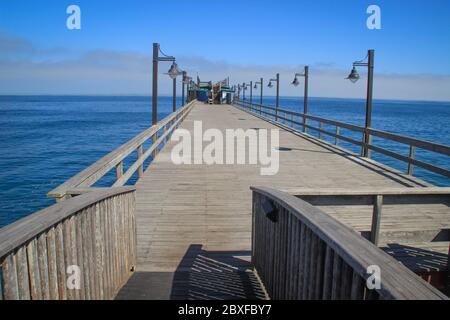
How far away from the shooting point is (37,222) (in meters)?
2.36

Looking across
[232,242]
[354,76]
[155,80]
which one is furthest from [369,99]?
[232,242]

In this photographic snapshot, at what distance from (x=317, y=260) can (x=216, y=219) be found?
140 inches

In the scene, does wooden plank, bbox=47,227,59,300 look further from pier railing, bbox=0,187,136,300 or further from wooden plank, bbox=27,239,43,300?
wooden plank, bbox=27,239,43,300

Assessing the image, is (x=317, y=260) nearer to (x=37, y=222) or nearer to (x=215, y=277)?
(x=37, y=222)

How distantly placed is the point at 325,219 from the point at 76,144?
108 feet

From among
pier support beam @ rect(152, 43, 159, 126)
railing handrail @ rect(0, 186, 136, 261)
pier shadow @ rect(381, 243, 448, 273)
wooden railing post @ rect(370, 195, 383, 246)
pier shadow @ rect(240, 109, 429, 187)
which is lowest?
pier shadow @ rect(381, 243, 448, 273)

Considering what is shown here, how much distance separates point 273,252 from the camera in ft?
11.8

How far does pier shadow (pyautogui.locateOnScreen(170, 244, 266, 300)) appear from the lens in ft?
12.4

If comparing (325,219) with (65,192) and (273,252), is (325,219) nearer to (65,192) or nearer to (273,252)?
(273,252)

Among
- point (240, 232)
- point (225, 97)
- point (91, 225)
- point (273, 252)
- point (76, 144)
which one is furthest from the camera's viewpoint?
point (225, 97)

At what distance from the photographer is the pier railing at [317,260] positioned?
1.79 m

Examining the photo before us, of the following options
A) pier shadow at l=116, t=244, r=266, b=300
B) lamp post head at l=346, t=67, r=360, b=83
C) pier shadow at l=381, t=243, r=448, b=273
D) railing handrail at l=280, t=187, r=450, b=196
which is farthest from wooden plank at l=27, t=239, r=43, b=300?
lamp post head at l=346, t=67, r=360, b=83

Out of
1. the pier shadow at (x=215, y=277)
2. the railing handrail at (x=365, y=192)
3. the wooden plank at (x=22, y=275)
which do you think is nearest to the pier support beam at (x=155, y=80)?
the pier shadow at (x=215, y=277)

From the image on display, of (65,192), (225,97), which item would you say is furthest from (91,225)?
(225,97)
